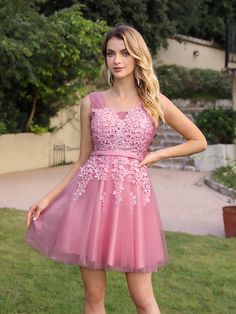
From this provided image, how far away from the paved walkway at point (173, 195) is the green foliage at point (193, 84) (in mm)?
5565

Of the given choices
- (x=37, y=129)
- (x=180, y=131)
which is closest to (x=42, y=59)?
(x=37, y=129)

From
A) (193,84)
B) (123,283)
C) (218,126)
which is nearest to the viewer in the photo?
(123,283)

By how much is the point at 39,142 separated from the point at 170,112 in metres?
11.2

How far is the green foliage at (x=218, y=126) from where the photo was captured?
14.0 m

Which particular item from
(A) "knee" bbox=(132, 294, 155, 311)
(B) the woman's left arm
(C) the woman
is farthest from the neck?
(A) "knee" bbox=(132, 294, 155, 311)

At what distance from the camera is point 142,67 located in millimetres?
2725

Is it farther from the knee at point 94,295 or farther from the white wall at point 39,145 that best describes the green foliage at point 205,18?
the knee at point 94,295

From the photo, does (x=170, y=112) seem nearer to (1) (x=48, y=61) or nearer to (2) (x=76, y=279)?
(2) (x=76, y=279)

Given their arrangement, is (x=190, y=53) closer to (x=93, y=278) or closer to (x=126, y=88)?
(x=126, y=88)

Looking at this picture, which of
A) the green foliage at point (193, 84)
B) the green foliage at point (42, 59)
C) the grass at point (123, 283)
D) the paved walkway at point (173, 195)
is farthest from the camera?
the green foliage at point (193, 84)

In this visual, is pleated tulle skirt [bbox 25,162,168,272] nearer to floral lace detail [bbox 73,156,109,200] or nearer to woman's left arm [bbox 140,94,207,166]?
floral lace detail [bbox 73,156,109,200]

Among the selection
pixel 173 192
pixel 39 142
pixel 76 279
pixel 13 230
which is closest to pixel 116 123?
pixel 76 279

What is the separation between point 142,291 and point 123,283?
2001 mm

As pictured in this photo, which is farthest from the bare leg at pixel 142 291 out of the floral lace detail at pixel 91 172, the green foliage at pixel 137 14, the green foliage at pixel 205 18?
the green foliage at pixel 205 18
